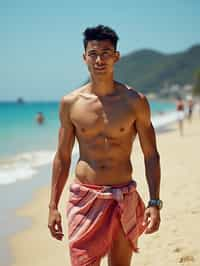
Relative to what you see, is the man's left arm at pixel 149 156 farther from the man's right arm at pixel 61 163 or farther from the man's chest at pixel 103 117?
the man's right arm at pixel 61 163

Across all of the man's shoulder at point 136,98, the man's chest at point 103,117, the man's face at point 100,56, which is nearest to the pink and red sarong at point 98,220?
the man's chest at point 103,117

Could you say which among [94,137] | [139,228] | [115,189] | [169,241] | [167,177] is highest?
[94,137]

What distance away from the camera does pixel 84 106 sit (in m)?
2.66

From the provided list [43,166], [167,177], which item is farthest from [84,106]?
[43,166]

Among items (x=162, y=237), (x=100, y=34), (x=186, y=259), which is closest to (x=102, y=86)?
(x=100, y=34)

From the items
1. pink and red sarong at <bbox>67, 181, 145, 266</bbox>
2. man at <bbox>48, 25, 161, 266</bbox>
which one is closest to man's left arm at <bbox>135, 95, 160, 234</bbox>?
man at <bbox>48, 25, 161, 266</bbox>

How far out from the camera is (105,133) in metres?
2.62

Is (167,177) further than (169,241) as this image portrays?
Yes

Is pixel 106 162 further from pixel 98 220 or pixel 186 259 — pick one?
pixel 186 259

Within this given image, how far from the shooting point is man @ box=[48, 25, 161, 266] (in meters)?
2.57

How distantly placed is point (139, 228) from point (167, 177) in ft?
21.0

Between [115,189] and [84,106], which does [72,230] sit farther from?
[84,106]

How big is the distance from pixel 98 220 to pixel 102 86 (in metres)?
0.79

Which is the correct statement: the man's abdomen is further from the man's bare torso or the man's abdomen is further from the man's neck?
the man's neck
